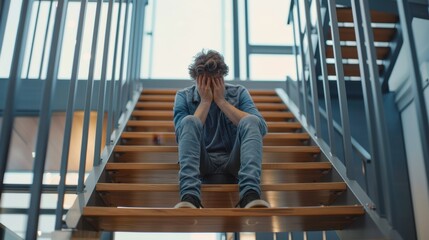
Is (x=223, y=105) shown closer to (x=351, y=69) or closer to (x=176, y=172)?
(x=176, y=172)

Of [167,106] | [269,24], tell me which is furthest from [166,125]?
[269,24]

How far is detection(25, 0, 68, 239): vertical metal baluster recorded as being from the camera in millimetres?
1224

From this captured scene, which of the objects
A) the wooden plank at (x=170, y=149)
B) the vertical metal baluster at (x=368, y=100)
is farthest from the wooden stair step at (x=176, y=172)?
the vertical metal baluster at (x=368, y=100)

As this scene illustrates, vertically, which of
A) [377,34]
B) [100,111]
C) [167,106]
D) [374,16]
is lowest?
[100,111]

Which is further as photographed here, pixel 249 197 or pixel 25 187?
pixel 25 187

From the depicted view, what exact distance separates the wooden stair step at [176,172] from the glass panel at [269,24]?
3584 mm

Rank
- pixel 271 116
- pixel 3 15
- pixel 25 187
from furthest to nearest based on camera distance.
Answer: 1. pixel 25 187
2. pixel 271 116
3. pixel 3 15

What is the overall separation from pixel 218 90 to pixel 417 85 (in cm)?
105

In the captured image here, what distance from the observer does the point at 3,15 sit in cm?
108

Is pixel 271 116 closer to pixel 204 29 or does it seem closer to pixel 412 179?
pixel 412 179

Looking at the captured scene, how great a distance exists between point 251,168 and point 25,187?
4236 mm

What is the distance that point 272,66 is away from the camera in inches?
222

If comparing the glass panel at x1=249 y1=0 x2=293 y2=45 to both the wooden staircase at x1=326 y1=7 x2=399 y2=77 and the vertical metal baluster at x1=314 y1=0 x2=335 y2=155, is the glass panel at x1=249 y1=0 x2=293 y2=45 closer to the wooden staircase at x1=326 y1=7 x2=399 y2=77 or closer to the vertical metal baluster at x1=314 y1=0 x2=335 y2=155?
the wooden staircase at x1=326 y1=7 x2=399 y2=77

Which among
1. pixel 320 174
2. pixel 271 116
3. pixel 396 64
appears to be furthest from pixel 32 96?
pixel 396 64
